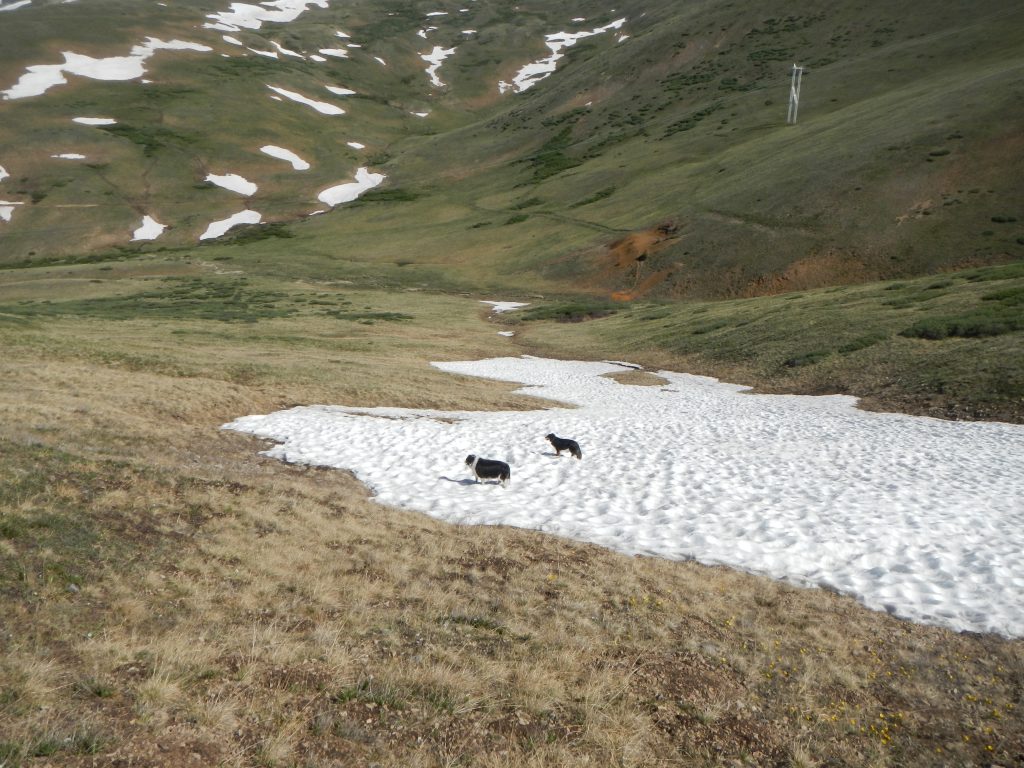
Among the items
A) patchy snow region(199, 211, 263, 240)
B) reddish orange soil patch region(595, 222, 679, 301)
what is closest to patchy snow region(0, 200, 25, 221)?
patchy snow region(199, 211, 263, 240)

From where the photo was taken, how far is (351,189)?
17775 centimetres

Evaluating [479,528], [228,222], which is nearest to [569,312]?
[479,528]

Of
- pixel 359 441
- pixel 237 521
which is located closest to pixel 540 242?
pixel 359 441

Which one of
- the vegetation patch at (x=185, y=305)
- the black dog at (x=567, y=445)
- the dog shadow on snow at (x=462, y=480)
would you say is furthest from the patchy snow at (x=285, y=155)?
the dog shadow on snow at (x=462, y=480)

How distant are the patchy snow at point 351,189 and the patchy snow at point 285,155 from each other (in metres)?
14.4

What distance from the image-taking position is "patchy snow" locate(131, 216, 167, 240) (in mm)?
141750

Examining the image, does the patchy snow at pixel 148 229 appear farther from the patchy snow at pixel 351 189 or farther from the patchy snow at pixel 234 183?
the patchy snow at pixel 351 189

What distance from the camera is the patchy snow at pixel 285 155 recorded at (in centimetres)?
18375

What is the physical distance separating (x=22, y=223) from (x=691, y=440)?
161 m

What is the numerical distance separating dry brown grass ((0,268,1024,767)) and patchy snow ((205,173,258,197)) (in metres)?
172

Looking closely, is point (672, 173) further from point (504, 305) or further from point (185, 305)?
point (185, 305)

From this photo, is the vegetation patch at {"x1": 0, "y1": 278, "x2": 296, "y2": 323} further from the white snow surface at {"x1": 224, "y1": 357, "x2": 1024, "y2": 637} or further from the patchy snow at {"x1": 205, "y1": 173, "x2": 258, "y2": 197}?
the patchy snow at {"x1": 205, "y1": 173, "x2": 258, "y2": 197}

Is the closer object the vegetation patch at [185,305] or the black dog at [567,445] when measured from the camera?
the black dog at [567,445]

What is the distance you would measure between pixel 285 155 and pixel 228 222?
44040mm
